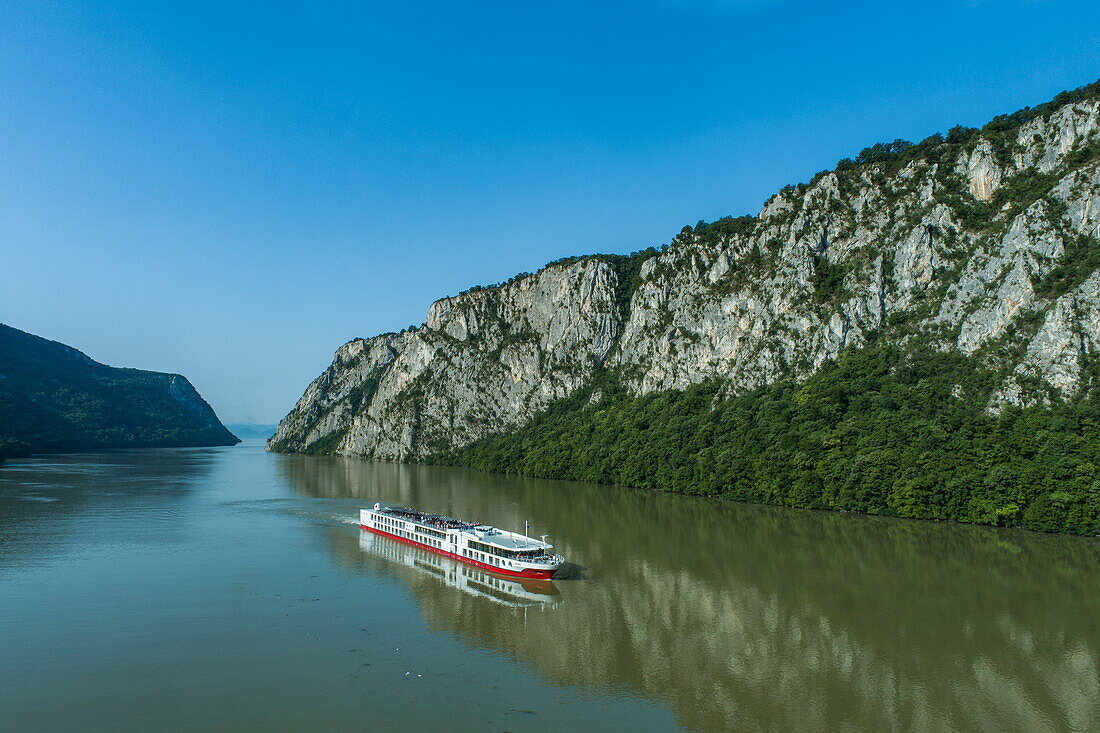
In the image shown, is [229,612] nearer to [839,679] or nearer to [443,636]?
[443,636]

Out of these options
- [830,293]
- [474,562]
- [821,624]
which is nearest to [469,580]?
[474,562]

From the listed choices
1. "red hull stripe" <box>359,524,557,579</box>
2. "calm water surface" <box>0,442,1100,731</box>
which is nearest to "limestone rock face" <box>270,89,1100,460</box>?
"calm water surface" <box>0,442,1100,731</box>

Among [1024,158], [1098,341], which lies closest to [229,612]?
[1098,341]

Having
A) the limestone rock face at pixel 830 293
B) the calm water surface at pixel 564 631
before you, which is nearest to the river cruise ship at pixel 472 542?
the calm water surface at pixel 564 631

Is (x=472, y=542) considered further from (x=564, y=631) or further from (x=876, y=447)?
(x=876, y=447)

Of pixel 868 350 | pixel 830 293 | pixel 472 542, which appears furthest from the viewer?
pixel 830 293

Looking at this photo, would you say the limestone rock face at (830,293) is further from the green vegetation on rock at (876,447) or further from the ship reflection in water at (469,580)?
the ship reflection in water at (469,580)
